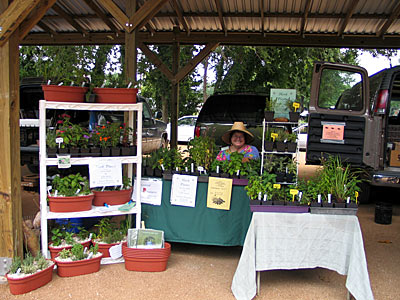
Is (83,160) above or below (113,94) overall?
below

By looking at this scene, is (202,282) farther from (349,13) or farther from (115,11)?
(349,13)

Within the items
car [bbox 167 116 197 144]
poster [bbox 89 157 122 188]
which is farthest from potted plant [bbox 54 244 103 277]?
A: car [bbox 167 116 197 144]

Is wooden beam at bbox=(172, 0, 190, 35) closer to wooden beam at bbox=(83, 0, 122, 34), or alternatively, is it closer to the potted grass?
wooden beam at bbox=(83, 0, 122, 34)

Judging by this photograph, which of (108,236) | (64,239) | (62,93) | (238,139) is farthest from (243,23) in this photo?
(64,239)

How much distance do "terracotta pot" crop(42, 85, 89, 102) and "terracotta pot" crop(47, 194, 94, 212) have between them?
97 centimetres

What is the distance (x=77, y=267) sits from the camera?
359 centimetres

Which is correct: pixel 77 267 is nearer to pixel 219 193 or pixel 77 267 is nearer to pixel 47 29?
pixel 219 193

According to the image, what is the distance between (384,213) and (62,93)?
4981 mm

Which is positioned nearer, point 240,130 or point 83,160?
point 83,160

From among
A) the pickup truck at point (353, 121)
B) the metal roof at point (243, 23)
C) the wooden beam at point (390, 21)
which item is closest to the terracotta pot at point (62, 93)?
the pickup truck at point (353, 121)

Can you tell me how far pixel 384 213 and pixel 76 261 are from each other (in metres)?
4.63

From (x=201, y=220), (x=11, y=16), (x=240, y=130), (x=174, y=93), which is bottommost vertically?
(x=201, y=220)

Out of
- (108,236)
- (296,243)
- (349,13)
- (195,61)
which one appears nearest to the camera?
(296,243)

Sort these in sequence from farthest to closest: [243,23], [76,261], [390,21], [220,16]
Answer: [243,23], [220,16], [390,21], [76,261]
